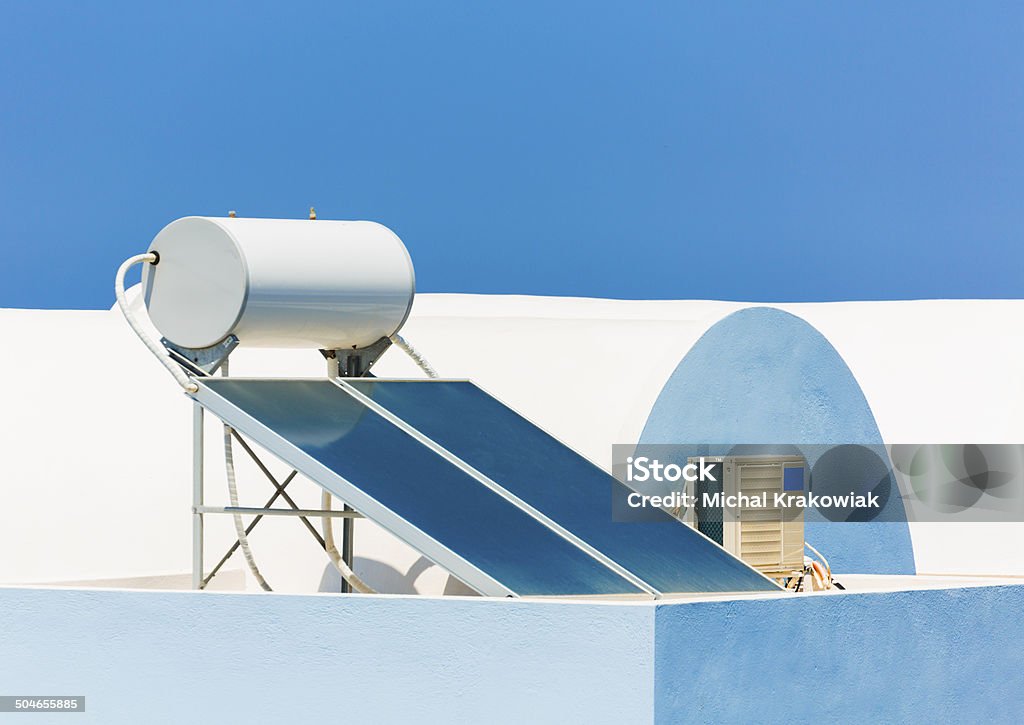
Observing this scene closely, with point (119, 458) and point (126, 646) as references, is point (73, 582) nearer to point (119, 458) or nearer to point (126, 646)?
point (119, 458)

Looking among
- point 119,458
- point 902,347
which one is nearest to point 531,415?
point 119,458

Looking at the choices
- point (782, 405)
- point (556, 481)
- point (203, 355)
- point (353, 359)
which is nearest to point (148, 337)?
point (203, 355)

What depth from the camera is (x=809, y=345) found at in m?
15.6

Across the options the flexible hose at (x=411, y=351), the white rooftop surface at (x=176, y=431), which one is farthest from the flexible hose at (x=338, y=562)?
the white rooftop surface at (x=176, y=431)

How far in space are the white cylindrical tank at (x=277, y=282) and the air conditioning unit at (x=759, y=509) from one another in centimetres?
302

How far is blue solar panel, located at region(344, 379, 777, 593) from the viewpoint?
10820mm

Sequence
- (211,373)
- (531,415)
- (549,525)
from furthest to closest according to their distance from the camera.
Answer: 1. (531,415)
2. (211,373)
3. (549,525)

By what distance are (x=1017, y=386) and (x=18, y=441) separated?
58.6 ft

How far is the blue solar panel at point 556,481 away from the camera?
35.5 feet

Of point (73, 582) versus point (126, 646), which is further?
point (73, 582)

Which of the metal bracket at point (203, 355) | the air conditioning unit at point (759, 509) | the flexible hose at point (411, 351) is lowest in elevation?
the air conditioning unit at point (759, 509)

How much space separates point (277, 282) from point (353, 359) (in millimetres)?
1380

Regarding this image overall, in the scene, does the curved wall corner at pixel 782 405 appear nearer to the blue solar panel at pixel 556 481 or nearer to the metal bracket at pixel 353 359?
the blue solar panel at pixel 556 481

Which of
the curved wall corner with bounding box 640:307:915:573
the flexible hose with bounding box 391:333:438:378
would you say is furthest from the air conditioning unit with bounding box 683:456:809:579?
the flexible hose with bounding box 391:333:438:378
